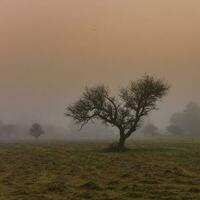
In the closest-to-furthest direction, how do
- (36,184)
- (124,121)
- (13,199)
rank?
(13,199)
(36,184)
(124,121)

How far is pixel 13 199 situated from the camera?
27.0 metres

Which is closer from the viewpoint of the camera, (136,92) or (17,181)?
(17,181)

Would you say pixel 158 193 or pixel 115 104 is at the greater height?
pixel 115 104

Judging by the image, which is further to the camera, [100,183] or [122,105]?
[122,105]

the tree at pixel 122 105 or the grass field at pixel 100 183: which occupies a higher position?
the tree at pixel 122 105

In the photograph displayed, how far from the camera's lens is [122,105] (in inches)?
3081

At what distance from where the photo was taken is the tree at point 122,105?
76.1 m

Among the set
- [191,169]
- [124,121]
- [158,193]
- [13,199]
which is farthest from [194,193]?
[124,121]

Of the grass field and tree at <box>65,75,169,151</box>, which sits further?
tree at <box>65,75,169,151</box>

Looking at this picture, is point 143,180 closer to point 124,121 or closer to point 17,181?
point 17,181

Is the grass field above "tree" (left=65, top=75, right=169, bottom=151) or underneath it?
underneath

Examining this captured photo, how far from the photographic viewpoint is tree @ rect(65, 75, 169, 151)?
250ft

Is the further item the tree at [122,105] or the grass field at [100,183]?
the tree at [122,105]

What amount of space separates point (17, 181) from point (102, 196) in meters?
11.4
